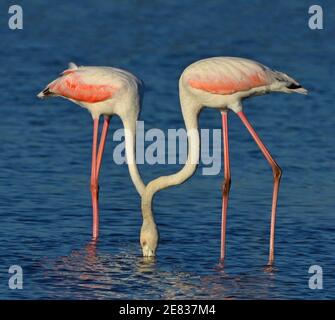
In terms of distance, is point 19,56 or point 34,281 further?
point 19,56

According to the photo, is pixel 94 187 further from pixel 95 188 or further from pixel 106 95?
pixel 106 95

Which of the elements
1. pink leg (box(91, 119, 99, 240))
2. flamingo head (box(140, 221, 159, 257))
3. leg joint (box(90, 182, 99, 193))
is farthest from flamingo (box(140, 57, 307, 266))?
leg joint (box(90, 182, 99, 193))

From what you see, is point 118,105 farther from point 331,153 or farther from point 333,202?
point 331,153

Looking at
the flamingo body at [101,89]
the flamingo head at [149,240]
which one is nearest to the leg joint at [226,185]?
the flamingo body at [101,89]

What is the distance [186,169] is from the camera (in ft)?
42.0

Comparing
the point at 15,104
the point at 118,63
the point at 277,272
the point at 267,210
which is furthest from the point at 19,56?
the point at 277,272

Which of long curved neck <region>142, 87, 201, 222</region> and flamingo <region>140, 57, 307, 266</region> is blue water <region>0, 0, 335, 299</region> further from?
flamingo <region>140, 57, 307, 266</region>

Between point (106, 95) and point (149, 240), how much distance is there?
1.84 metres

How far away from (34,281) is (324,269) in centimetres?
274

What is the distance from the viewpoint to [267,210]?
47.4 feet

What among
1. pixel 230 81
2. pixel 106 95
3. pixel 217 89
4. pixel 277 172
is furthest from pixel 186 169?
pixel 106 95

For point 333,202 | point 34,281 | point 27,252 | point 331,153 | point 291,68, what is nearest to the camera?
point 34,281

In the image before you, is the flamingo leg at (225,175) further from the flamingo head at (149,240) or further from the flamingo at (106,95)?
the flamingo at (106,95)

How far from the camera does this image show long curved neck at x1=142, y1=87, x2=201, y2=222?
504 inches
